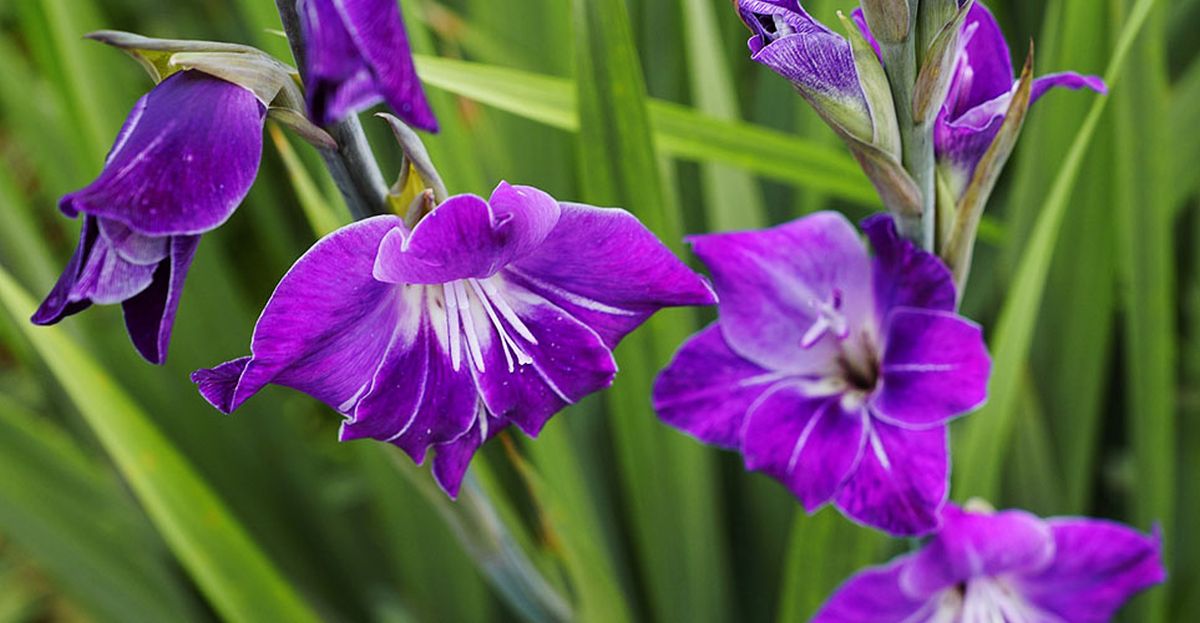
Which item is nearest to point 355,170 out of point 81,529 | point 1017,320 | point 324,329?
point 324,329

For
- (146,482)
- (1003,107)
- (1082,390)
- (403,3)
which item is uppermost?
(403,3)

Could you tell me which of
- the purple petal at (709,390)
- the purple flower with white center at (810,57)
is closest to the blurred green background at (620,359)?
the purple petal at (709,390)

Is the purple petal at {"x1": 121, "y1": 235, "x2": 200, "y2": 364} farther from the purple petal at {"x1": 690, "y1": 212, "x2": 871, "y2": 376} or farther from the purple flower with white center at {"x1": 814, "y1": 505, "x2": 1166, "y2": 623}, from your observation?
the purple flower with white center at {"x1": 814, "y1": 505, "x2": 1166, "y2": 623}

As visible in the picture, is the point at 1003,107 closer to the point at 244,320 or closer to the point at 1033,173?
the point at 1033,173

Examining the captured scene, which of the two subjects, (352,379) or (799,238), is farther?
(799,238)

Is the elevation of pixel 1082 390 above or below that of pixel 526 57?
below

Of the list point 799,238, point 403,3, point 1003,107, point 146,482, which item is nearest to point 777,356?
point 799,238

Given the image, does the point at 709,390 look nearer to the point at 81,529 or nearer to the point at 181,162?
the point at 181,162
